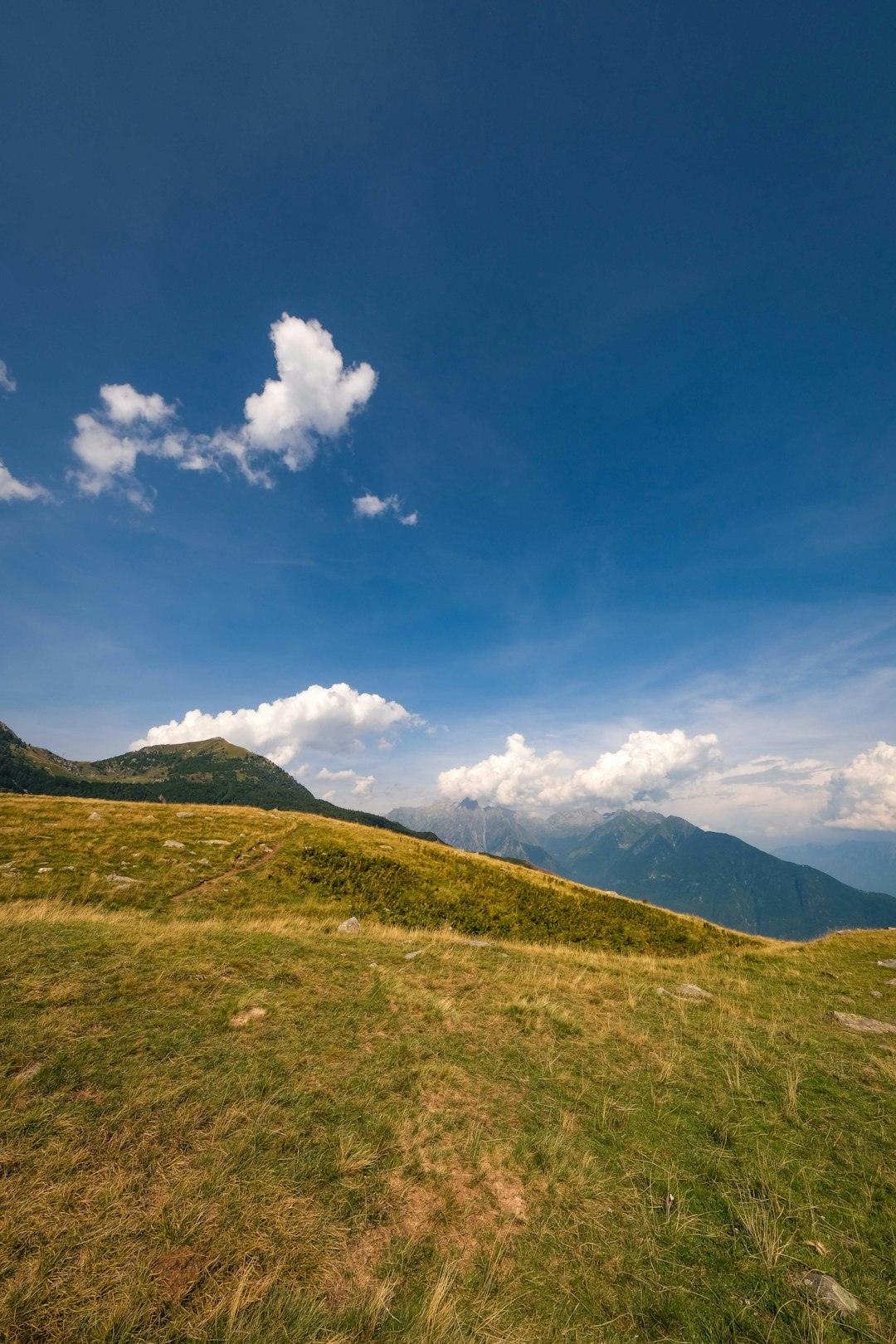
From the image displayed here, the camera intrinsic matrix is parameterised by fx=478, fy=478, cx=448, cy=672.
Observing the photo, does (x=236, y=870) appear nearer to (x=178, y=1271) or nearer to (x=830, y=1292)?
(x=178, y=1271)

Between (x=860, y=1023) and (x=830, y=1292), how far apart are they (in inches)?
387

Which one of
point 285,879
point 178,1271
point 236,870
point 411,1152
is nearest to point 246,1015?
point 411,1152

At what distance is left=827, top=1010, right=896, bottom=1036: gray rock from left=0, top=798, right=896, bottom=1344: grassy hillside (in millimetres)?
353

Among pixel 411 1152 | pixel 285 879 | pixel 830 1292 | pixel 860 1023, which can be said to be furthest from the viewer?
pixel 285 879

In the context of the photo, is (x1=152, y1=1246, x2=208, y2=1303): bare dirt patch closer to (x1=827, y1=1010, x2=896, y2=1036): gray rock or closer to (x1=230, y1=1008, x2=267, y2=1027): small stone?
(x1=230, y1=1008, x2=267, y2=1027): small stone

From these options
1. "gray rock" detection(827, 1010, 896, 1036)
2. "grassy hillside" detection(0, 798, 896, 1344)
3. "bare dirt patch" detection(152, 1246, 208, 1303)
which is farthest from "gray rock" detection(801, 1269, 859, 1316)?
"gray rock" detection(827, 1010, 896, 1036)

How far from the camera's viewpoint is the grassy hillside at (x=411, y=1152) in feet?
14.4

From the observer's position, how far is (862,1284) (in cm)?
491

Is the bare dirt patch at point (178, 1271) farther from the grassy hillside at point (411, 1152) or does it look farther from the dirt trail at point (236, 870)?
the dirt trail at point (236, 870)

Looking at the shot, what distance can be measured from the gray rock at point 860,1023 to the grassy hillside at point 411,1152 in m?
0.35

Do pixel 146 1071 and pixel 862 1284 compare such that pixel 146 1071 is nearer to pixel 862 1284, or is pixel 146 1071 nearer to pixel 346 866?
pixel 862 1284

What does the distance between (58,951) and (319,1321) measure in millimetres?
9342

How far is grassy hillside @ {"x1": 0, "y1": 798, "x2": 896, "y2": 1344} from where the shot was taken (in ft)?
14.4

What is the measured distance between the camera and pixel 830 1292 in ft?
15.6
